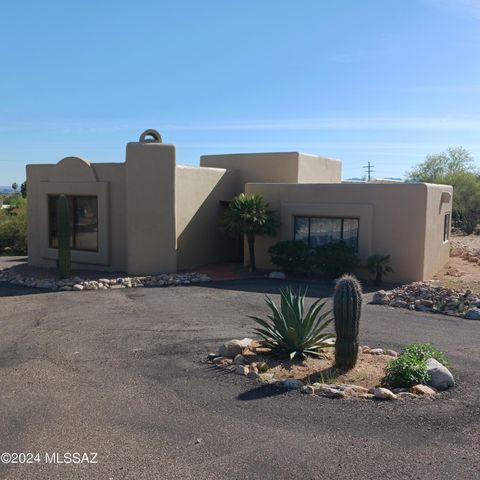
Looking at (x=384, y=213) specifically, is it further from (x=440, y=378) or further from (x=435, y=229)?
(x=440, y=378)

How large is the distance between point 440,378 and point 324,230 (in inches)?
444

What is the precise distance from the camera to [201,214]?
19.9 m

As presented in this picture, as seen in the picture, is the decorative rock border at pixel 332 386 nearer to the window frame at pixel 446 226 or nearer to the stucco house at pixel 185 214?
the stucco house at pixel 185 214

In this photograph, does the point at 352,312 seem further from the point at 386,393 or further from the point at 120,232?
the point at 120,232

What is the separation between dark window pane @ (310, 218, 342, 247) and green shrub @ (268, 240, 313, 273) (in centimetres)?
62

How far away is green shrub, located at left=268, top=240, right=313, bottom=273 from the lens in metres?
18.0

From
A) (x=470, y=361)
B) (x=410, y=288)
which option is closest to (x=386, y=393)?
(x=470, y=361)

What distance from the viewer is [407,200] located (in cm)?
1711

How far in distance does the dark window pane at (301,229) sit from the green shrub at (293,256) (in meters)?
0.64

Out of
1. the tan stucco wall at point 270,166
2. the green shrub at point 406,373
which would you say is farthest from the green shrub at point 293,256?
the green shrub at point 406,373

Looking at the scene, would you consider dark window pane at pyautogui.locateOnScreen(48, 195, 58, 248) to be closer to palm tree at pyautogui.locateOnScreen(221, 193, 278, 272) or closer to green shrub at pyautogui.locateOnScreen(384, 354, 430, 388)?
palm tree at pyautogui.locateOnScreen(221, 193, 278, 272)

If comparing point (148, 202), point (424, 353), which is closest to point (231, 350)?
point (424, 353)

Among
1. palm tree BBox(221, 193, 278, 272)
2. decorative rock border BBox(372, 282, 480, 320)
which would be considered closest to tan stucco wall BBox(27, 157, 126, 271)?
palm tree BBox(221, 193, 278, 272)

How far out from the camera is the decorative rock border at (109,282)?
1628cm
